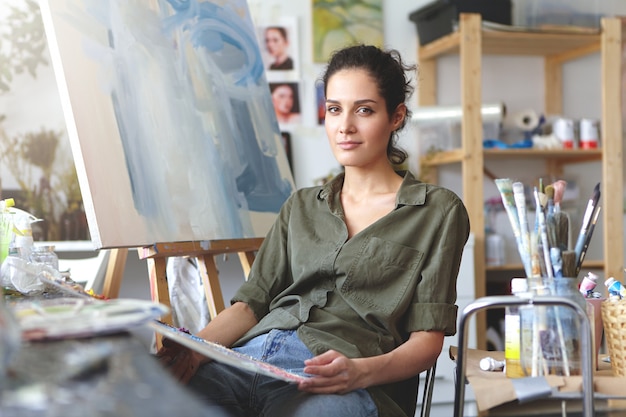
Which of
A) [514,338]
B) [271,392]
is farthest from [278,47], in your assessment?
[514,338]

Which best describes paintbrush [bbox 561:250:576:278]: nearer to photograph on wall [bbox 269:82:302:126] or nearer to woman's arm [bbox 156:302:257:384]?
woman's arm [bbox 156:302:257:384]

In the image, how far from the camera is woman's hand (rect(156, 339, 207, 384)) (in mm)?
1526

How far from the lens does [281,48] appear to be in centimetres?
382

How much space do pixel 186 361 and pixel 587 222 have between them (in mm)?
773

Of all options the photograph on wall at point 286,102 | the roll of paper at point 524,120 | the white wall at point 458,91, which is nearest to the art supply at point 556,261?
the white wall at point 458,91

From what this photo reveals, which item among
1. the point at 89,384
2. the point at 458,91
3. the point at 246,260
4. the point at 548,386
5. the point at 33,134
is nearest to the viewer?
the point at 89,384

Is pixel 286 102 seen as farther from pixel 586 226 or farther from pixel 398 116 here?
pixel 586 226

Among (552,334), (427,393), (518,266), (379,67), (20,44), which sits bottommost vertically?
(518,266)

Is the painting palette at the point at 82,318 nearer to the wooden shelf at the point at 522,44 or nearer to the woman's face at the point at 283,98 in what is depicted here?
the woman's face at the point at 283,98

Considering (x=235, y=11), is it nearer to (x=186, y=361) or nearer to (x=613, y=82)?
(x=186, y=361)

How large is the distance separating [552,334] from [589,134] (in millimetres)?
2843

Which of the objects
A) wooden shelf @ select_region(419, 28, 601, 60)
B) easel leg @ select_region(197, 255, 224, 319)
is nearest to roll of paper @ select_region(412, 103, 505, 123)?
wooden shelf @ select_region(419, 28, 601, 60)

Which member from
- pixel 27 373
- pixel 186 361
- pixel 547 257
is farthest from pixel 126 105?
pixel 27 373

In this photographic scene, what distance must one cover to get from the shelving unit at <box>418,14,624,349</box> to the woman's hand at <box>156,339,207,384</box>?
228 centimetres
